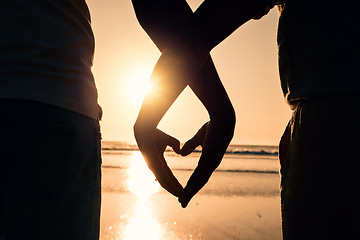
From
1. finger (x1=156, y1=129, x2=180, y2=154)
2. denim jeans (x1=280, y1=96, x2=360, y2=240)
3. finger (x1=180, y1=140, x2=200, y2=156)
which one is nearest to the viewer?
denim jeans (x1=280, y1=96, x2=360, y2=240)

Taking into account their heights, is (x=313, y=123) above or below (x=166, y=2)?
below

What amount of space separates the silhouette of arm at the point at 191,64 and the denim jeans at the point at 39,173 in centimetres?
32

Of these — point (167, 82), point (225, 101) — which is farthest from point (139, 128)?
point (225, 101)

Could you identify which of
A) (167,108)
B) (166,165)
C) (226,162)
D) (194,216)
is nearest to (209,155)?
(166,165)

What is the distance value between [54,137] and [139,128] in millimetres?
350

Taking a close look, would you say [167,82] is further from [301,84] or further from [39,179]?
[39,179]

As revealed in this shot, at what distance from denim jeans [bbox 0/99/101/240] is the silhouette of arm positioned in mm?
322

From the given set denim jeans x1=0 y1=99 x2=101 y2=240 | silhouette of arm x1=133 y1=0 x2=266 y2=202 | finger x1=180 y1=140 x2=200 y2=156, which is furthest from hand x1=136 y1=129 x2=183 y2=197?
denim jeans x1=0 y1=99 x2=101 y2=240

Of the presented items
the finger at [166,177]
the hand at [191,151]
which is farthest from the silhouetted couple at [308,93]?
the hand at [191,151]

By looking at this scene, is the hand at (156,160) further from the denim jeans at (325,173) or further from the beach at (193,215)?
the beach at (193,215)

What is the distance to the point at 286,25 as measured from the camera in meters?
0.83

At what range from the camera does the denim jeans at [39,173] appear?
3.11 ft

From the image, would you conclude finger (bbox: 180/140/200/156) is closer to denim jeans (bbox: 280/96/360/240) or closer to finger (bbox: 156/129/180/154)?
finger (bbox: 156/129/180/154)

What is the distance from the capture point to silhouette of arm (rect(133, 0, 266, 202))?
0.71m
